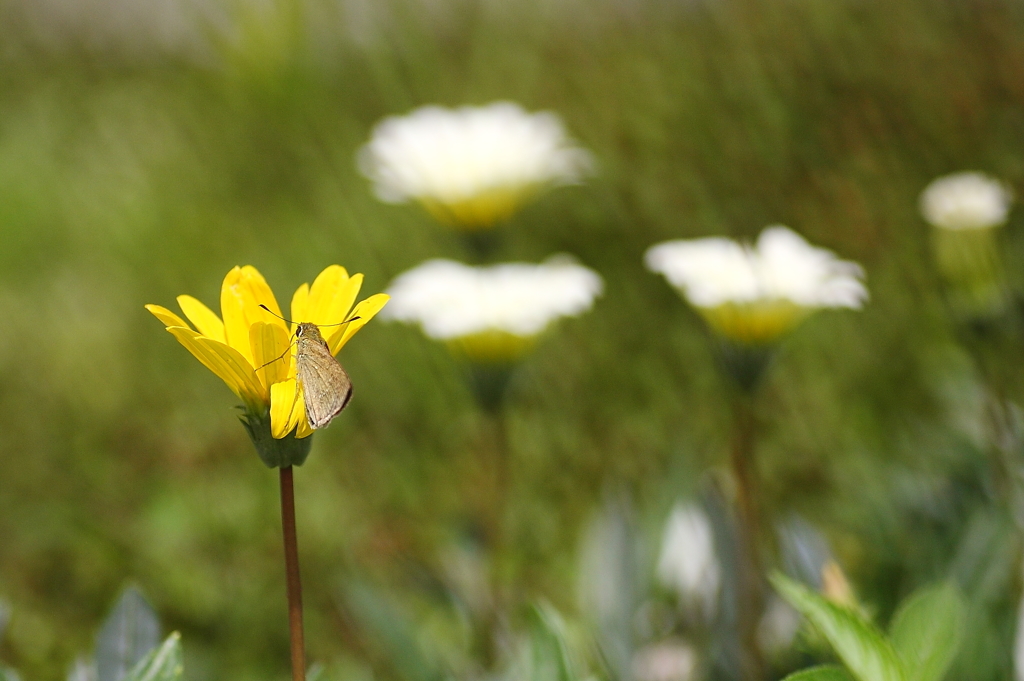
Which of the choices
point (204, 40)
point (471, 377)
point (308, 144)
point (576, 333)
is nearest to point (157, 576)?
point (471, 377)

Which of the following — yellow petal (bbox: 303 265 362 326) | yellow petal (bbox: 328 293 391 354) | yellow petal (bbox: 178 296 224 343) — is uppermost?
yellow petal (bbox: 178 296 224 343)

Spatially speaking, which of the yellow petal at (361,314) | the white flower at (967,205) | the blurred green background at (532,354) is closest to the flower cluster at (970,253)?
the white flower at (967,205)

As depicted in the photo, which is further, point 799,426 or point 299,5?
point 299,5

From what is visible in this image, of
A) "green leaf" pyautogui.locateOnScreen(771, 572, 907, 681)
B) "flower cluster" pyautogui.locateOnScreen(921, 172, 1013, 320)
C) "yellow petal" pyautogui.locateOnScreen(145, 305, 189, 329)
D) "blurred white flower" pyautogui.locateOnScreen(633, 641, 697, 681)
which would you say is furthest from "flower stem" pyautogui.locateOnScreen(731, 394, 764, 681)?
"yellow petal" pyautogui.locateOnScreen(145, 305, 189, 329)

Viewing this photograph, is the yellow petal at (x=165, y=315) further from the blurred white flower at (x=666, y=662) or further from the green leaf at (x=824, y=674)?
the blurred white flower at (x=666, y=662)

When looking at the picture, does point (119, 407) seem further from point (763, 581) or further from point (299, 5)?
point (763, 581)

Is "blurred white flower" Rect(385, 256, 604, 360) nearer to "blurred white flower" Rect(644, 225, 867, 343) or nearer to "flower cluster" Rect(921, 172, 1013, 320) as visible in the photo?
"blurred white flower" Rect(644, 225, 867, 343)
